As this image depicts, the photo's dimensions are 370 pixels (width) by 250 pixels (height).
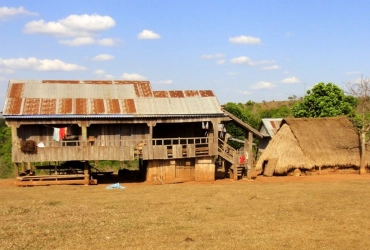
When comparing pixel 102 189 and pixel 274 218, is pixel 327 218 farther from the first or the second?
pixel 102 189

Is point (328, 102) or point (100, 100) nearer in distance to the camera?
point (100, 100)

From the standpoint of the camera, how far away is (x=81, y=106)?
995 inches

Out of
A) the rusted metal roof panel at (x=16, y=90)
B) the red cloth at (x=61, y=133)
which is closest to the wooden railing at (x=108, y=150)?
the red cloth at (x=61, y=133)

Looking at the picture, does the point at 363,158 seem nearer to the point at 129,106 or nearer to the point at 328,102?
the point at 328,102

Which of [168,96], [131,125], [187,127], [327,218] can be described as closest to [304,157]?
[187,127]

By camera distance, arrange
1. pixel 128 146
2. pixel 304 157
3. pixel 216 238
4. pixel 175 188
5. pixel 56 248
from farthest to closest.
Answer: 1. pixel 304 157
2. pixel 128 146
3. pixel 175 188
4. pixel 216 238
5. pixel 56 248

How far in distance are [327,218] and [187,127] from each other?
1464 centimetres

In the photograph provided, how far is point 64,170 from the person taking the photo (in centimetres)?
2698

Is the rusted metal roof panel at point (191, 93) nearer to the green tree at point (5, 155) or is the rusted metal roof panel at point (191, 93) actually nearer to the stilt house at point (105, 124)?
the stilt house at point (105, 124)

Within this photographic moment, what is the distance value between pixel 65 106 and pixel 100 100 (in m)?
2.12

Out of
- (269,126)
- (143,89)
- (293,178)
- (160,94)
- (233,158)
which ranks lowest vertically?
(293,178)

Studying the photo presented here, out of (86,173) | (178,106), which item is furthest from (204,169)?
(86,173)

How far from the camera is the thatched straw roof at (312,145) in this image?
2970 cm

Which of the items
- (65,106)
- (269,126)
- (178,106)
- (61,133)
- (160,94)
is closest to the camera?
(61,133)
